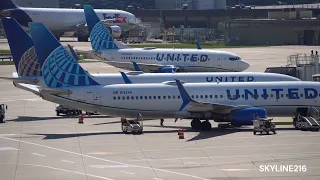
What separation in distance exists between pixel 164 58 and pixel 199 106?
3792 cm

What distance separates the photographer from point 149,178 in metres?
34.5

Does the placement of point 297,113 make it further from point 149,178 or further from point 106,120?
point 149,178

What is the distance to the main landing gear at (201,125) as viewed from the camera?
49.2 meters

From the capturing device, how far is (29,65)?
58.2 m

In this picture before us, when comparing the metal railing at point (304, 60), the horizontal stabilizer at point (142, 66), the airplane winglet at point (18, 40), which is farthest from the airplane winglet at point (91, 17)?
the airplane winglet at point (18, 40)

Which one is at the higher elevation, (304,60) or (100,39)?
(100,39)

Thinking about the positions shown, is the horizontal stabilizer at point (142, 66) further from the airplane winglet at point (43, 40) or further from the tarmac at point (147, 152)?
the airplane winglet at point (43, 40)

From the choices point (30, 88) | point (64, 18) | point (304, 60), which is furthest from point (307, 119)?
point (64, 18)

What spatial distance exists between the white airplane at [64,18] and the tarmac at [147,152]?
92.3 metres

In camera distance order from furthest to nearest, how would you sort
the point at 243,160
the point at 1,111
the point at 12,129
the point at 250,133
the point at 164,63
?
1. the point at 164,63
2. the point at 1,111
3. the point at 12,129
4. the point at 250,133
5. the point at 243,160

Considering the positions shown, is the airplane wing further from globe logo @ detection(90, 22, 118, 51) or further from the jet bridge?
globe logo @ detection(90, 22, 118, 51)

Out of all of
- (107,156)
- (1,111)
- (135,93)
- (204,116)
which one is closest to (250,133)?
(204,116)

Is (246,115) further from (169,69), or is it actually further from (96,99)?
(169,69)

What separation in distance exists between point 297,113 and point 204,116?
21.5 ft
